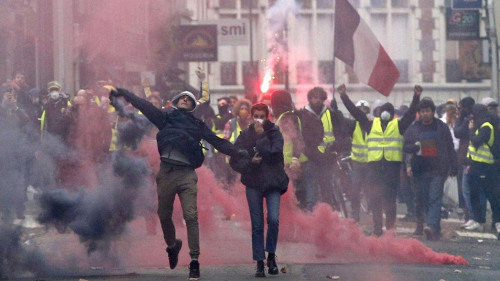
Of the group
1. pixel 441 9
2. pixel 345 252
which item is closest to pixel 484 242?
pixel 345 252

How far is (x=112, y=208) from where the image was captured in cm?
1107

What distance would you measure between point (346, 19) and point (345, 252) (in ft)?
14.4

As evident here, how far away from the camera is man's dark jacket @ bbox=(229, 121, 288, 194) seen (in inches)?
432

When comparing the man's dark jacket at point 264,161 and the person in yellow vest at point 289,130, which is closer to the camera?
the man's dark jacket at point 264,161

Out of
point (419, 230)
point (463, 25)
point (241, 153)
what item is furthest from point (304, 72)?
point (241, 153)

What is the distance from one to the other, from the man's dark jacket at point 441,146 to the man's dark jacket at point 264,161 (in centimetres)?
455

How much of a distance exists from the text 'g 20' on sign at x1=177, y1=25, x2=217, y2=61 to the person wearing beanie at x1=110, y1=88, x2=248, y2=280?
6484mm

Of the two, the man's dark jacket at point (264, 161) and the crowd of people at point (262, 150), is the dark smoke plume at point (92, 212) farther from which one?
the man's dark jacket at point (264, 161)

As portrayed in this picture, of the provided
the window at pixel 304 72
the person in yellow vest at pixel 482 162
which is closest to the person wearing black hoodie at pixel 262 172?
the person in yellow vest at pixel 482 162

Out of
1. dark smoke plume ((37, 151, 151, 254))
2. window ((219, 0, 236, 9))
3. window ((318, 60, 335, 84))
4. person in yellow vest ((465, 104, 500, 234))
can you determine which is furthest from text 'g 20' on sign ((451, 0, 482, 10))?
window ((318, 60, 335, 84))

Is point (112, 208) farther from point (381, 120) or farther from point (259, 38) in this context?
point (259, 38)

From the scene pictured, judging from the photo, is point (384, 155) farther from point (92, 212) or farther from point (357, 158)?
point (92, 212)

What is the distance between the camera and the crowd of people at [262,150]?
1073cm

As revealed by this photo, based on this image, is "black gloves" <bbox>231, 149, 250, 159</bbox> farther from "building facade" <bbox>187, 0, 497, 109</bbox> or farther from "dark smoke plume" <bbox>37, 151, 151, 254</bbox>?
"building facade" <bbox>187, 0, 497, 109</bbox>
